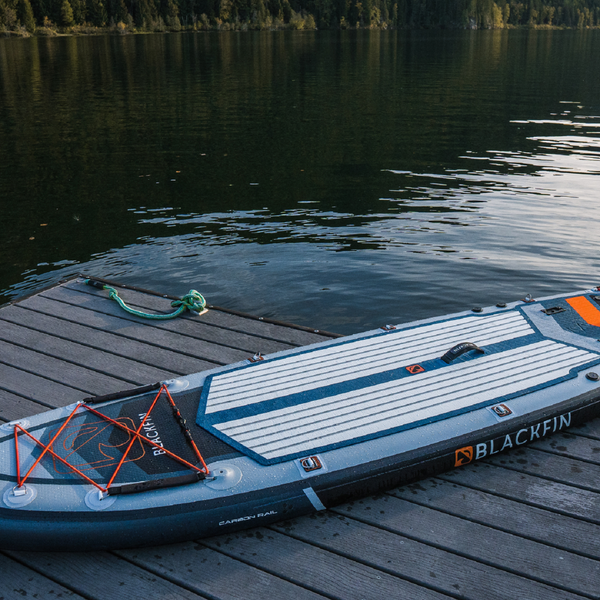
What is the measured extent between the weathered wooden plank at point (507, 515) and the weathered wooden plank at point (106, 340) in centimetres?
216

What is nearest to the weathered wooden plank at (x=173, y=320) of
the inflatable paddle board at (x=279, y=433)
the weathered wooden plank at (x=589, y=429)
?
the inflatable paddle board at (x=279, y=433)

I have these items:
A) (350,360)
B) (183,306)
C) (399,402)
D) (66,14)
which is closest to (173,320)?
(183,306)

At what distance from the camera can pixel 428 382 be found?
3.97 metres

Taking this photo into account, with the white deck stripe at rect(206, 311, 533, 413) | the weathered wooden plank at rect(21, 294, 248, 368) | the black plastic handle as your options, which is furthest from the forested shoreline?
the black plastic handle

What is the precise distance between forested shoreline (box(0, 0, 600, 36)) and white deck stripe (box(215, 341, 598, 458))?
72.0 m

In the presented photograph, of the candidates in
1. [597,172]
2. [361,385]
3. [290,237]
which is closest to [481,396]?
[361,385]

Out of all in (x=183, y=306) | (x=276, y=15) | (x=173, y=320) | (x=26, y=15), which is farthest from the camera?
(x=276, y=15)

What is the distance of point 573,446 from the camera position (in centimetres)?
376

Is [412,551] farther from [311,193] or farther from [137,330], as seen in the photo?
[311,193]

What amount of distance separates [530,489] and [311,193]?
9.23 m

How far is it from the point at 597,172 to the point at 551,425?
479 inches

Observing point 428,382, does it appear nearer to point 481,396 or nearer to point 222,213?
point 481,396

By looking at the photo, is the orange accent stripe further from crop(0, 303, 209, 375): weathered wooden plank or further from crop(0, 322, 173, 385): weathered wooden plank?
crop(0, 322, 173, 385): weathered wooden plank

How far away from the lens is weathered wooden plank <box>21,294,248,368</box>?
5.00m
